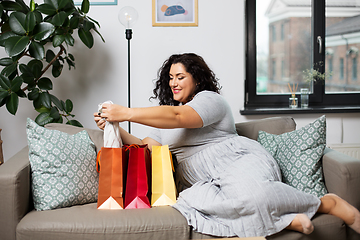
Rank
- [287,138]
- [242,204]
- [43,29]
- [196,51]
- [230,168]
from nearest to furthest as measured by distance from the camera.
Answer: [242,204], [230,168], [287,138], [43,29], [196,51]

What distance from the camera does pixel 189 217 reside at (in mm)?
1457

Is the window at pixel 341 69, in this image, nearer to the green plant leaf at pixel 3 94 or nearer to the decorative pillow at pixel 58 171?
the decorative pillow at pixel 58 171

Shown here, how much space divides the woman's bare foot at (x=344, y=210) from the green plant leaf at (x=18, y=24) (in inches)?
76.9

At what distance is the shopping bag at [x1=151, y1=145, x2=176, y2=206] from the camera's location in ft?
5.29

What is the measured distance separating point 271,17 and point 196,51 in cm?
77

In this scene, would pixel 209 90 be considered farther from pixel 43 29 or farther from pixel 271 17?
pixel 271 17

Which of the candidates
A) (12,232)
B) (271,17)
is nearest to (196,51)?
(271,17)

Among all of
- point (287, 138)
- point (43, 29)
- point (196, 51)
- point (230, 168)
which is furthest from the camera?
point (196, 51)

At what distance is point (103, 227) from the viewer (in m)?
1.41

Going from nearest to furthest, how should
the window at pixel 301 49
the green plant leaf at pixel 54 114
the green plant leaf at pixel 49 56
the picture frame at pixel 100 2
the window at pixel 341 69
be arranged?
the green plant leaf at pixel 54 114 → the green plant leaf at pixel 49 56 → the picture frame at pixel 100 2 → the window at pixel 301 49 → the window at pixel 341 69

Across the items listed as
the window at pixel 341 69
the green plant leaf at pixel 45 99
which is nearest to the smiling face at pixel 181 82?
the green plant leaf at pixel 45 99

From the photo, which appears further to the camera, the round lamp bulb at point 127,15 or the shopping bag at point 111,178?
the round lamp bulb at point 127,15

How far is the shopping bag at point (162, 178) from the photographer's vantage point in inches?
63.5

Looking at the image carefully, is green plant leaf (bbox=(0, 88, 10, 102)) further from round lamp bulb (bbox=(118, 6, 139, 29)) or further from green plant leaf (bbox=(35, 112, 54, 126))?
round lamp bulb (bbox=(118, 6, 139, 29))
